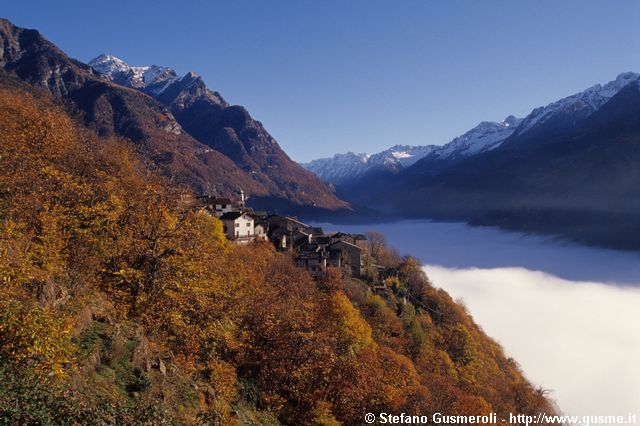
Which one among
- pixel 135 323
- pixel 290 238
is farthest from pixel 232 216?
pixel 135 323

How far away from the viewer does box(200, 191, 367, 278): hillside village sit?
61844 mm

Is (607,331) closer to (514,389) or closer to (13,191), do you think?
(514,389)

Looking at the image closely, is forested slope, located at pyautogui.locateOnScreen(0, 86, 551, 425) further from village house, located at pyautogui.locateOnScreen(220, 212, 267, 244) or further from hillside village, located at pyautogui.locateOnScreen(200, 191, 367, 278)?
hillside village, located at pyautogui.locateOnScreen(200, 191, 367, 278)

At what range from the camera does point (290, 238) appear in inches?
2953

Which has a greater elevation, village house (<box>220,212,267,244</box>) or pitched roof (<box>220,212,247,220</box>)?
pitched roof (<box>220,212,247,220</box>)

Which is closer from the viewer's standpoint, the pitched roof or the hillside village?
the pitched roof

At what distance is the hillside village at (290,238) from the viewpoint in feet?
203

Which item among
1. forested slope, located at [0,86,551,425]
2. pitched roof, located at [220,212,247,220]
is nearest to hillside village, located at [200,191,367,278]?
pitched roof, located at [220,212,247,220]

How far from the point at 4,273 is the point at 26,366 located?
118 inches

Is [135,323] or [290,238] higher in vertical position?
[290,238]

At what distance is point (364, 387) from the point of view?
3253cm

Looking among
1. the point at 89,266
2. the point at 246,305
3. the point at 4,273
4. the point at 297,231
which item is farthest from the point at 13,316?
the point at 297,231

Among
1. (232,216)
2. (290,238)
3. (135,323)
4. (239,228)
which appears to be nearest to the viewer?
(135,323)

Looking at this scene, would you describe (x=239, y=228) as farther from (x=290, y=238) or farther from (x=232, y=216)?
(x=290, y=238)
